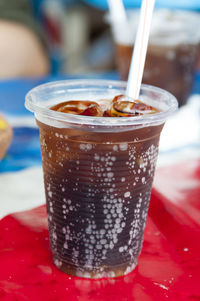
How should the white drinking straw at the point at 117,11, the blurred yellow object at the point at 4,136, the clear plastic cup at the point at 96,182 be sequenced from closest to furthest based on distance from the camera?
1. the clear plastic cup at the point at 96,182
2. the blurred yellow object at the point at 4,136
3. the white drinking straw at the point at 117,11

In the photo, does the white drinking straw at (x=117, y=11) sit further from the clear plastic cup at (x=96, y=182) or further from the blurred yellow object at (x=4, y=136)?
the clear plastic cup at (x=96, y=182)

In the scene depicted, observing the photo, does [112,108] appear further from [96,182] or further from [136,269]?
[136,269]

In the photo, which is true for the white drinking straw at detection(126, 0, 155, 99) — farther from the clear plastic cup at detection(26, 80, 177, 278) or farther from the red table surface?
the red table surface

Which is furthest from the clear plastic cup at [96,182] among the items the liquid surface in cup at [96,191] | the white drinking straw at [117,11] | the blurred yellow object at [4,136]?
the white drinking straw at [117,11]

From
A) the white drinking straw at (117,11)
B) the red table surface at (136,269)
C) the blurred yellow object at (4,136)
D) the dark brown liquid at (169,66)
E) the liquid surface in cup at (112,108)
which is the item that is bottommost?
the red table surface at (136,269)


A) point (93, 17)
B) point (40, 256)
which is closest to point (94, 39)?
point (93, 17)

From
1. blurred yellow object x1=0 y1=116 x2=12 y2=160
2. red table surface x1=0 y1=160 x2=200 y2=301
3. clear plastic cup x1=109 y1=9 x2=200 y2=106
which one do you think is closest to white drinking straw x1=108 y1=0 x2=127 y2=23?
clear plastic cup x1=109 y1=9 x2=200 y2=106

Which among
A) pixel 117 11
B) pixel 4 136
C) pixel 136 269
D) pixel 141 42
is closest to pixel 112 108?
pixel 141 42
